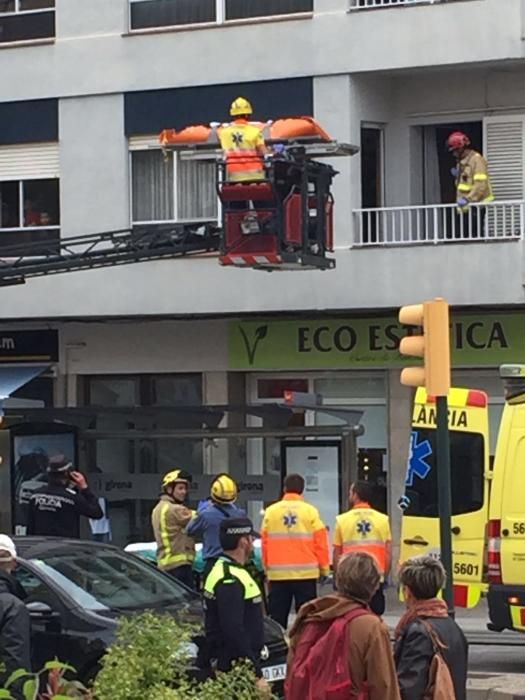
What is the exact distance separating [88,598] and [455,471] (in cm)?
476

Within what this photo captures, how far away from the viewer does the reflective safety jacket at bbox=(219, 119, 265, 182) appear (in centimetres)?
Result: 1959

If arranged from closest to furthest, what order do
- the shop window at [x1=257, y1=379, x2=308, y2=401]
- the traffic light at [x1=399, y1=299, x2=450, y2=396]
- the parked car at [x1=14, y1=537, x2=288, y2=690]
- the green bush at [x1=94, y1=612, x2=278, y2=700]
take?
the green bush at [x1=94, y1=612, x2=278, y2=700] → the traffic light at [x1=399, y1=299, x2=450, y2=396] → the parked car at [x1=14, y1=537, x2=288, y2=690] → the shop window at [x1=257, y1=379, x2=308, y2=401]

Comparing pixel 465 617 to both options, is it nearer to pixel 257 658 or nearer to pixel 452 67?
pixel 452 67

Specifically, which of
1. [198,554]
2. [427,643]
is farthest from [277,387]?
[427,643]

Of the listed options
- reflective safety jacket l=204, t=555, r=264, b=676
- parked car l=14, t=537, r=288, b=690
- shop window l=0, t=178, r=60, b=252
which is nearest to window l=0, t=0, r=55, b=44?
shop window l=0, t=178, r=60, b=252

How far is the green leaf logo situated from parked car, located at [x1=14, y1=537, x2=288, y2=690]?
12036 mm

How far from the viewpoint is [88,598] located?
481 inches

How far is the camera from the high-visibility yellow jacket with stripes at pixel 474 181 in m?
23.6

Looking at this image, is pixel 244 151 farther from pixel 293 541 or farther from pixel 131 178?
pixel 131 178

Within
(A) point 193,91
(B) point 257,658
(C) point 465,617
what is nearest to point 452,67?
(A) point 193,91

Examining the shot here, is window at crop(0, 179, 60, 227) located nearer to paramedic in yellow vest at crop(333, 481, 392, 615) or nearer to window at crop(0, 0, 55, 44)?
window at crop(0, 0, 55, 44)

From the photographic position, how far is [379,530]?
49.4ft

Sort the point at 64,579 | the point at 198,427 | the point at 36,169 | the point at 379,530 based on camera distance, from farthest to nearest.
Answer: the point at 36,169
the point at 198,427
the point at 379,530
the point at 64,579

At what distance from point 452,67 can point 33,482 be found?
7.85 m
